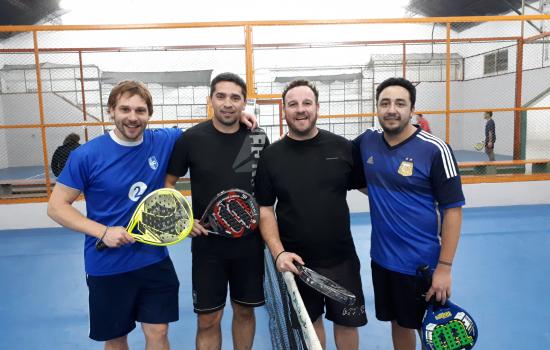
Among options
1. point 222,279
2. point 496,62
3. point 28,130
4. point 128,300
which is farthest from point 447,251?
point 28,130

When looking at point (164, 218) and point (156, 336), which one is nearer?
point (164, 218)

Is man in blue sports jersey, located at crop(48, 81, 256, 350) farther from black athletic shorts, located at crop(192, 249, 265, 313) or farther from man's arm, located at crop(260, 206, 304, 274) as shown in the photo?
man's arm, located at crop(260, 206, 304, 274)

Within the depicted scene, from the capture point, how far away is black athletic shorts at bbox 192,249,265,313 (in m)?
2.57

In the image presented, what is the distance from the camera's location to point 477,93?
18.2 metres

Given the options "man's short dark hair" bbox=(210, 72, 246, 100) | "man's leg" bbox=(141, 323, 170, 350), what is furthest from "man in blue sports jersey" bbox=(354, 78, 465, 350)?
"man's leg" bbox=(141, 323, 170, 350)

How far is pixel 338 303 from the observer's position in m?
2.46

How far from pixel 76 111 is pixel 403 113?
1907cm

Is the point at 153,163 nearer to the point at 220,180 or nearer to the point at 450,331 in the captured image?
the point at 220,180

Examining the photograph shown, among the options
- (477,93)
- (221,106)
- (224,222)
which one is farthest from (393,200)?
(477,93)

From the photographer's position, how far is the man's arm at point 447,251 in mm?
2281

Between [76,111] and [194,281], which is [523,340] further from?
[76,111]

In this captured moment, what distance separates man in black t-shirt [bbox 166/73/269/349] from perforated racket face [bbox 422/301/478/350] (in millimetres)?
1077

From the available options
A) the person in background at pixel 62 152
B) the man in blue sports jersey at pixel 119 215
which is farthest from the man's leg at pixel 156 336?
the person in background at pixel 62 152

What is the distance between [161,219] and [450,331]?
1792mm
